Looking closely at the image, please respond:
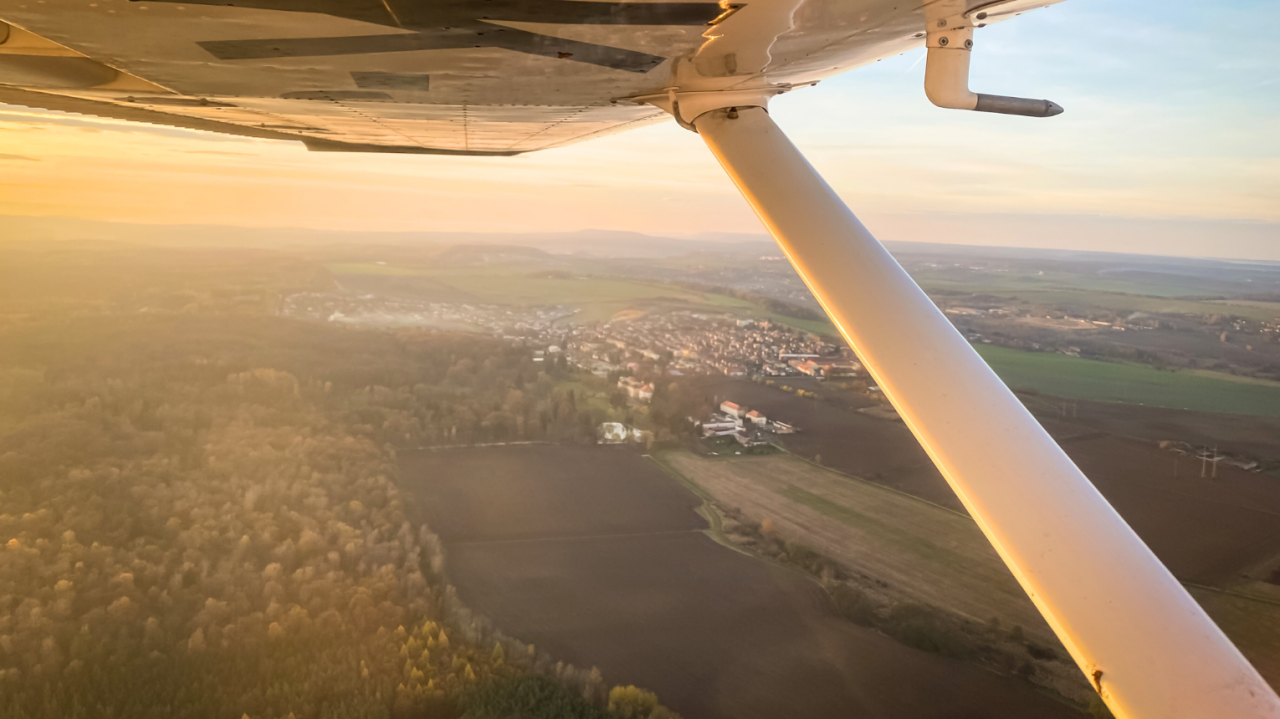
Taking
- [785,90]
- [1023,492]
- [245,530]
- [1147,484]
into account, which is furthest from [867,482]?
[245,530]

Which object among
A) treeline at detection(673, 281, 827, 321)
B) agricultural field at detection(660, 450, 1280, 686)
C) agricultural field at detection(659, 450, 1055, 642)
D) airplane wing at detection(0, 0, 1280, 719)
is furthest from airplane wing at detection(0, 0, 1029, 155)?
treeline at detection(673, 281, 827, 321)

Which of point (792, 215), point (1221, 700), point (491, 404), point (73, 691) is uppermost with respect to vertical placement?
point (792, 215)

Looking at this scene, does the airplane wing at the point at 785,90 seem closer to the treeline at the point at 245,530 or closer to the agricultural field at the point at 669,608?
the agricultural field at the point at 669,608

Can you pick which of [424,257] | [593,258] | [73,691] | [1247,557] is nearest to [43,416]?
[73,691]

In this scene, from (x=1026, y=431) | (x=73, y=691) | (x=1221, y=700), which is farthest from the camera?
(x=73, y=691)

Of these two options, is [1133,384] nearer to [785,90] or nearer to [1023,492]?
[785,90]

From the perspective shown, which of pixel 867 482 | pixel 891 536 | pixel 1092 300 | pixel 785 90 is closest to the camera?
pixel 785 90

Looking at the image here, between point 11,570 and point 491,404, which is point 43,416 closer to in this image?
point 11,570
